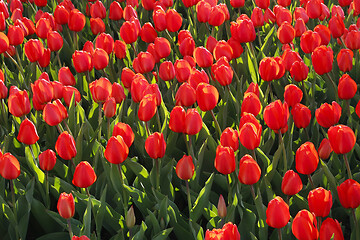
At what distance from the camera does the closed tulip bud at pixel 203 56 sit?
2.85 metres

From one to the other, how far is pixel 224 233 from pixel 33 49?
1.76 metres

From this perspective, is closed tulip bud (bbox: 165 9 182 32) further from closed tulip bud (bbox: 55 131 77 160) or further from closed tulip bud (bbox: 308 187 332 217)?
closed tulip bud (bbox: 308 187 332 217)

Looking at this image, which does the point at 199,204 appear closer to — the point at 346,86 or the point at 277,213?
the point at 277,213

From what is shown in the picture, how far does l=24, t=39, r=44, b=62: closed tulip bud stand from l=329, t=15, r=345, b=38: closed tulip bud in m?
1.45

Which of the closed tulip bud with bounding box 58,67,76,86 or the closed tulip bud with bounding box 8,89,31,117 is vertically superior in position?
the closed tulip bud with bounding box 8,89,31,117

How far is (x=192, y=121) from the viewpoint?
7.33 feet

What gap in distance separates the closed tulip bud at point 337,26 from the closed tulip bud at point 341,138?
121 centimetres

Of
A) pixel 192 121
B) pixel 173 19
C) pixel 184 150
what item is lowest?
pixel 184 150

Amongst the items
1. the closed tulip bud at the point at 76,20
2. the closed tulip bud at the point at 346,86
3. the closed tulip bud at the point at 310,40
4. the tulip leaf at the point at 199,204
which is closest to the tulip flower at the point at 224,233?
the tulip leaf at the point at 199,204

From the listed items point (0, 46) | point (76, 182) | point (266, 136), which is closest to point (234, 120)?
point (266, 136)

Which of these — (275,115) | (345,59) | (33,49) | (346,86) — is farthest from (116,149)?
(345,59)

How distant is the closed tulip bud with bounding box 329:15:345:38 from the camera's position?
10.1 ft

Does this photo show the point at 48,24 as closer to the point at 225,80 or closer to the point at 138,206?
the point at 225,80

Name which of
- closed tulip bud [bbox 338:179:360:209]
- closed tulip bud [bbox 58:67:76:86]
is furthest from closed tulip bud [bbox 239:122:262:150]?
closed tulip bud [bbox 58:67:76:86]
